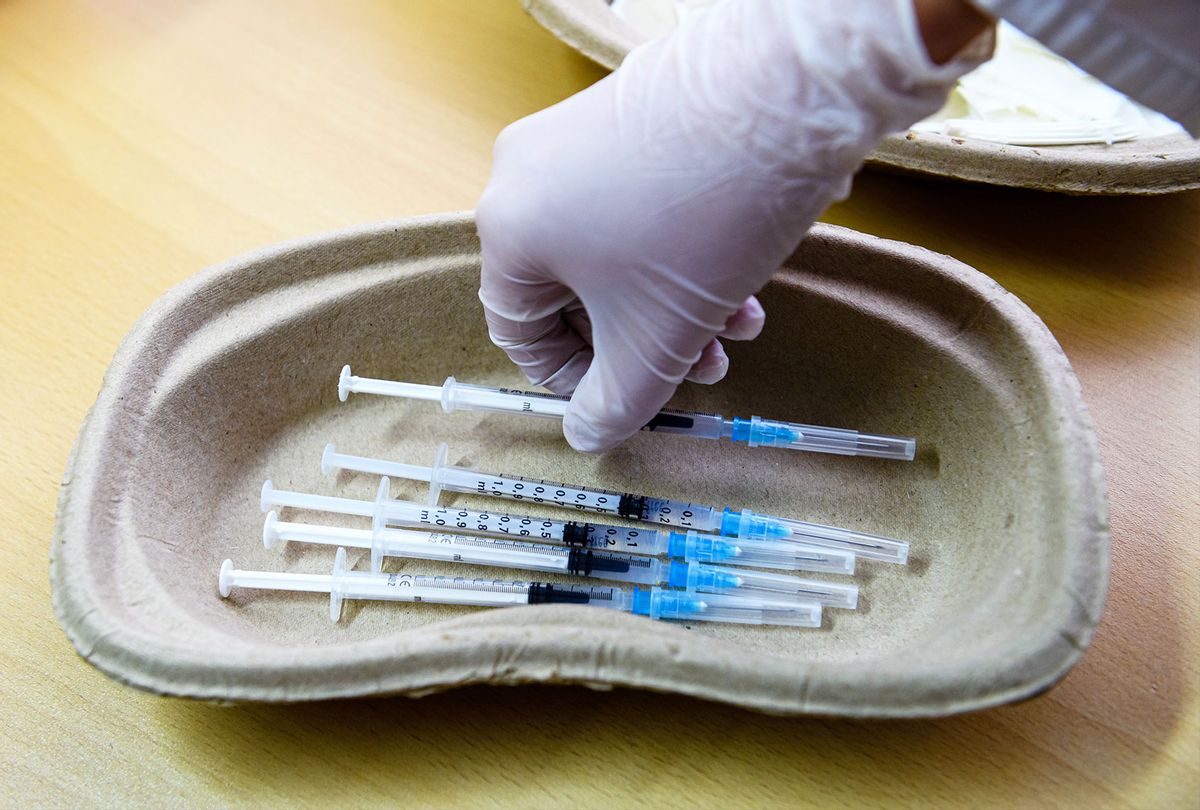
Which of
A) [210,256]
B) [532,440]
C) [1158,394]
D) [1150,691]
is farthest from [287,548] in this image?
[1158,394]

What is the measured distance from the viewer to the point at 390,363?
1.03 meters

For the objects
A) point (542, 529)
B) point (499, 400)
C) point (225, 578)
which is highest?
point (499, 400)

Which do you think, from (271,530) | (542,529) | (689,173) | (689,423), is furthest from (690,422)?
(271,530)

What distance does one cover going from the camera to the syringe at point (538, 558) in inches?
34.7

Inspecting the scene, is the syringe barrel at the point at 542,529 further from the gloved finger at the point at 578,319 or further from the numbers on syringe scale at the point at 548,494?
the gloved finger at the point at 578,319

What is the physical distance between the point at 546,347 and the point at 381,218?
41 centimetres

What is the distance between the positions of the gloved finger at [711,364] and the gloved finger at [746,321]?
0.10 ft

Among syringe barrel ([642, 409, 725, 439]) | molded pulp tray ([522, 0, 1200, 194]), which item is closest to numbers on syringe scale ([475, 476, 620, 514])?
syringe barrel ([642, 409, 725, 439])

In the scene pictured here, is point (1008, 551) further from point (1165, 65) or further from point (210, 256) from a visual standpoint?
point (210, 256)

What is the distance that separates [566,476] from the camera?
995mm

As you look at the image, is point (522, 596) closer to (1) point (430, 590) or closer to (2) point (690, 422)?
(1) point (430, 590)

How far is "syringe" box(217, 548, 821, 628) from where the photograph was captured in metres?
0.86

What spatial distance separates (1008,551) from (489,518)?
54cm

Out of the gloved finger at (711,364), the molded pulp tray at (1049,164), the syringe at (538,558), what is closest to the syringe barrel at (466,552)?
the syringe at (538,558)
